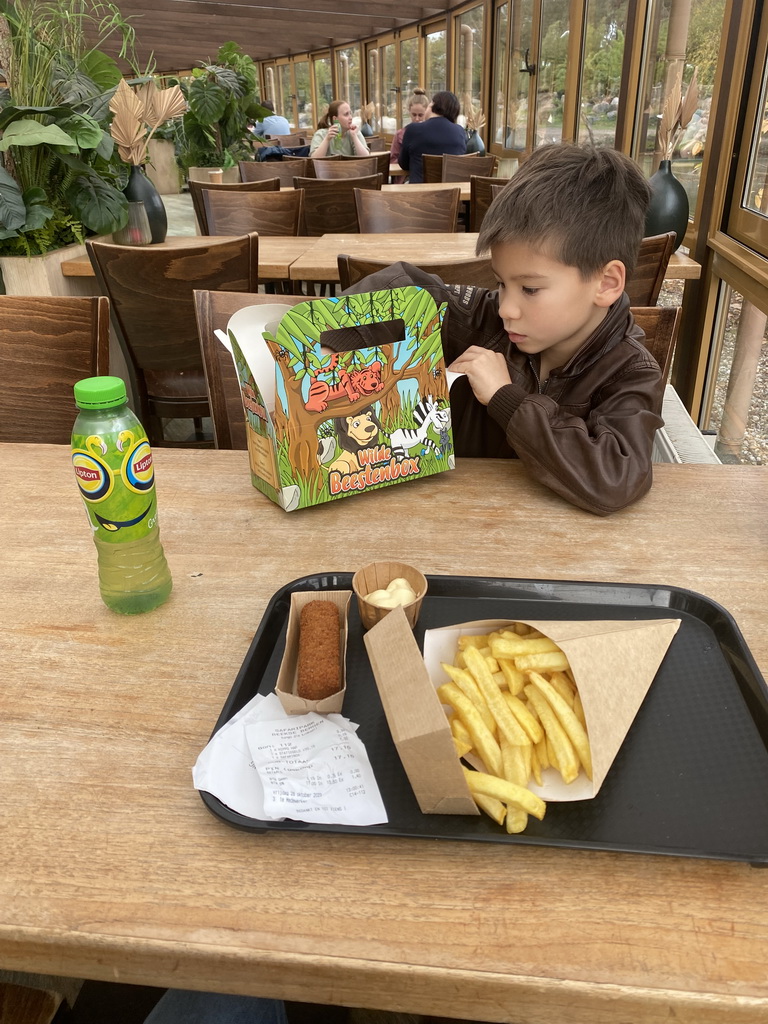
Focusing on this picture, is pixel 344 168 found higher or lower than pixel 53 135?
lower

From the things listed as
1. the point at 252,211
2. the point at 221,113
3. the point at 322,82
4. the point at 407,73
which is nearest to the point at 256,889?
the point at 252,211

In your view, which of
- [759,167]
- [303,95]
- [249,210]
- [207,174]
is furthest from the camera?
[303,95]

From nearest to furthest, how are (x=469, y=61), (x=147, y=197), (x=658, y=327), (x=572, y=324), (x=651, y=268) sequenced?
1. (x=572, y=324)
2. (x=658, y=327)
3. (x=651, y=268)
4. (x=147, y=197)
5. (x=469, y=61)

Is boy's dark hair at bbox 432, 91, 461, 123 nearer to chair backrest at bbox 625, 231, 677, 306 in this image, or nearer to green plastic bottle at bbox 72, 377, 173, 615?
chair backrest at bbox 625, 231, 677, 306

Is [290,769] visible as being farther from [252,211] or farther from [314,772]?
[252,211]

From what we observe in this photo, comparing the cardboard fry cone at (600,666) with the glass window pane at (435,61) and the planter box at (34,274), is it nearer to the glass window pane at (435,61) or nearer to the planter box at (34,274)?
the planter box at (34,274)

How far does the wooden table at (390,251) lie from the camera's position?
277 cm

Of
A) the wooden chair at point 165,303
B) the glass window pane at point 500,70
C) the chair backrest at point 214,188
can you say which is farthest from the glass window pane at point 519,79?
the wooden chair at point 165,303

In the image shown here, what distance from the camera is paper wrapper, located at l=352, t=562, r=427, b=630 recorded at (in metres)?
0.84

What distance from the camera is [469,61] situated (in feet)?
33.3

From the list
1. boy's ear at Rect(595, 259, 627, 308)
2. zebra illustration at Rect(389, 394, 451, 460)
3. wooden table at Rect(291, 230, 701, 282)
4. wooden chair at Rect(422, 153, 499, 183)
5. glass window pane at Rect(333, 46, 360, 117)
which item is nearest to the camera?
zebra illustration at Rect(389, 394, 451, 460)

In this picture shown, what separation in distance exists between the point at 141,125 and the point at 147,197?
0.30m

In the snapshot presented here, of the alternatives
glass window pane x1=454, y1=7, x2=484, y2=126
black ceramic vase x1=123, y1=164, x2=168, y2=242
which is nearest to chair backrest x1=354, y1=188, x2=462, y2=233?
black ceramic vase x1=123, y1=164, x2=168, y2=242

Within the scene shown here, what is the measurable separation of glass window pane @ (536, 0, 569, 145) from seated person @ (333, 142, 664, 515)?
560cm
